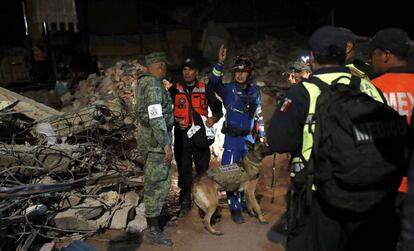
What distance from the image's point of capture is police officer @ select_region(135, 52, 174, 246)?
15.2 feet

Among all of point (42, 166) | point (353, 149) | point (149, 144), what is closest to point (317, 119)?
point (353, 149)

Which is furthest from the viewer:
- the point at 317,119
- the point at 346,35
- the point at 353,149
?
the point at 346,35

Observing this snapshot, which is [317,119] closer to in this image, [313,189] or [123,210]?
[313,189]

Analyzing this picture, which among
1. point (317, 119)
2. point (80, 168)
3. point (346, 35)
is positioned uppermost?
point (346, 35)

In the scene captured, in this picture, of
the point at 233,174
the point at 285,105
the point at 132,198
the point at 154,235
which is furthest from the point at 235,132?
the point at 285,105

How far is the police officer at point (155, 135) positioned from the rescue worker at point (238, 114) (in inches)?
32.5

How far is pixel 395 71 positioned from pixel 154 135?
2.62 m

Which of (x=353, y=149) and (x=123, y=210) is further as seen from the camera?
(x=123, y=210)

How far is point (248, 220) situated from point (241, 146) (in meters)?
1.01

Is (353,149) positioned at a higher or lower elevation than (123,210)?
higher

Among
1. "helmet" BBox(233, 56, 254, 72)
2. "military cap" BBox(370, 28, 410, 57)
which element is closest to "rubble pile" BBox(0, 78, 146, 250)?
"helmet" BBox(233, 56, 254, 72)

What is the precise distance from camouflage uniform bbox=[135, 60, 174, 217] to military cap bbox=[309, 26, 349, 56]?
7.47ft

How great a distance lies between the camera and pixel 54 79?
14328 mm

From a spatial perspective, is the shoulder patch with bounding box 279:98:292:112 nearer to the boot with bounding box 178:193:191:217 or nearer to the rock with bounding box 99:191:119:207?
the boot with bounding box 178:193:191:217
